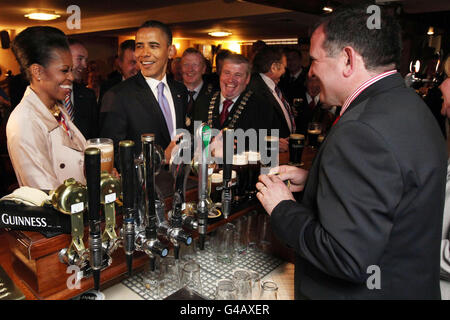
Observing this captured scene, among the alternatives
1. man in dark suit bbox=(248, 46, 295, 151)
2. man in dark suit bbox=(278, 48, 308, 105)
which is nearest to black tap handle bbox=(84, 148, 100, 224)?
man in dark suit bbox=(248, 46, 295, 151)

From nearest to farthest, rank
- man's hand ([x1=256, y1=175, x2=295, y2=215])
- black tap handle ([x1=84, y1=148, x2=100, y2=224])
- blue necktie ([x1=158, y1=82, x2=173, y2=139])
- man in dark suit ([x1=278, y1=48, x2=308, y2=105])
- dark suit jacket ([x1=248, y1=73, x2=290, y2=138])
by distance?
black tap handle ([x1=84, y1=148, x2=100, y2=224])
man's hand ([x1=256, y1=175, x2=295, y2=215])
blue necktie ([x1=158, y1=82, x2=173, y2=139])
dark suit jacket ([x1=248, y1=73, x2=290, y2=138])
man in dark suit ([x1=278, y1=48, x2=308, y2=105])

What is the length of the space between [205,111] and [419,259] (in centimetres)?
278

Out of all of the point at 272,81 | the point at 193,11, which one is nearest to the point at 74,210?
the point at 272,81

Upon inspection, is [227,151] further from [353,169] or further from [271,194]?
[353,169]

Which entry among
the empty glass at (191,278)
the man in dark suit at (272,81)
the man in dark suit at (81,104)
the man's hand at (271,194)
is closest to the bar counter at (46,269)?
the empty glass at (191,278)

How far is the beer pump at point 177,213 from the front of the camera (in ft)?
4.11

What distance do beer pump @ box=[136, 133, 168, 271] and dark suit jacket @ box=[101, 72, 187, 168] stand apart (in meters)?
1.49

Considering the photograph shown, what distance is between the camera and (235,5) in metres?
8.33

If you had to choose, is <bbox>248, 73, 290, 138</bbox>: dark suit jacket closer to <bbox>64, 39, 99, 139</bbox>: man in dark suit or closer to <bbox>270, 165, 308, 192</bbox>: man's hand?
<bbox>64, 39, 99, 139</bbox>: man in dark suit

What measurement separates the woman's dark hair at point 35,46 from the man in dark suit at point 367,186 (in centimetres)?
145

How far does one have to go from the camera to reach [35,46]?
1.91m

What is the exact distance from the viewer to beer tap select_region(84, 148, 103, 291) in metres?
0.92

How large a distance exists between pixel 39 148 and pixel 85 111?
1.92 meters

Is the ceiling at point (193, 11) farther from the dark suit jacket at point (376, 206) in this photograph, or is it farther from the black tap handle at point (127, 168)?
the black tap handle at point (127, 168)
